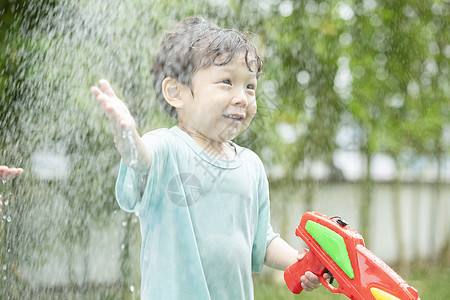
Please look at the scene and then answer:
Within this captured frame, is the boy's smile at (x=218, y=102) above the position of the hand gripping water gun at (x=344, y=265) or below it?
above

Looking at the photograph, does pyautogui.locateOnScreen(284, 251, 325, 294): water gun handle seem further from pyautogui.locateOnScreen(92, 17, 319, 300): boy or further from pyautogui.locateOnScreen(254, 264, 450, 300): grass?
pyautogui.locateOnScreen(254, 264, 450, 300): grass

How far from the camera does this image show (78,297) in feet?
12.3

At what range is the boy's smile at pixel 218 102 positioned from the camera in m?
1.36

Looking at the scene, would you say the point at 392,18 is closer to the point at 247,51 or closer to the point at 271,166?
the point at 271,166

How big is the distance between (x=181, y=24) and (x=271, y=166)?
12.1 feet

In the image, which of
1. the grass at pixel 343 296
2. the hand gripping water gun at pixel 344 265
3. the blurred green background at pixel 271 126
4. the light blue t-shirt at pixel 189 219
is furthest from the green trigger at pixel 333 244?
the grass at pixel 343 296

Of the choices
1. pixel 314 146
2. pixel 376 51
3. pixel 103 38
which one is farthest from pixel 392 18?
pixel 103 38

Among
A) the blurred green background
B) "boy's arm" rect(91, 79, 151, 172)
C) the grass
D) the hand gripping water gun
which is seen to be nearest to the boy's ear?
"boy's arm" rect(91, 79, 151, 172)

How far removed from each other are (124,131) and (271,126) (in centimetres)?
364

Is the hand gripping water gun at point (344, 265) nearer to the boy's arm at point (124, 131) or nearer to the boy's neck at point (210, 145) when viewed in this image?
the boy's neck at point (210, 145)

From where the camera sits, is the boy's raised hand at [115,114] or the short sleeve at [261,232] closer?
the boy's raised hand at [115,114]

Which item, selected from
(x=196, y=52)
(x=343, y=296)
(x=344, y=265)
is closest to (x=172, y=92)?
(x=196, y=52)

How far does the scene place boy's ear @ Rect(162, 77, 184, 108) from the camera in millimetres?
1416

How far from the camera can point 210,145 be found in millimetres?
1411
